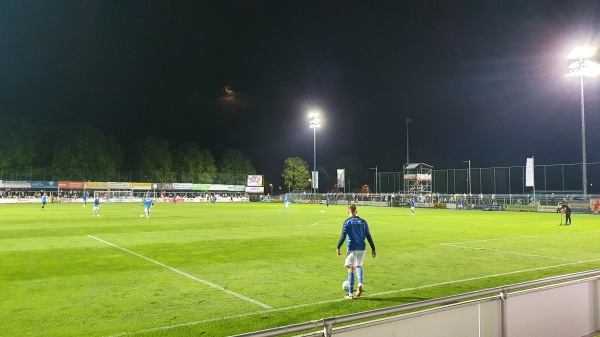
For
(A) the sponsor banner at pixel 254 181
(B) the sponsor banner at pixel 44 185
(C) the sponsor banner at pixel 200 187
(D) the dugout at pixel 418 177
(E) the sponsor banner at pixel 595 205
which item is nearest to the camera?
(E) the sponsor banner at pixel 595 205

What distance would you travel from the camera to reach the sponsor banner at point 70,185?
89125 millimetres

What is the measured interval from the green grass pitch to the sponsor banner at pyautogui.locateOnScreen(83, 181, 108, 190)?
75211mm

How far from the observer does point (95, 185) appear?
93.2 metres

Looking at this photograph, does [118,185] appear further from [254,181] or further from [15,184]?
[254,181]

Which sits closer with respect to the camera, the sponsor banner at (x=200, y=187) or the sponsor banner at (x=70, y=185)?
the sponsor banner at (x=70, y=185)

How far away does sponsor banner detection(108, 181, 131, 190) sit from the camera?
3754 inches

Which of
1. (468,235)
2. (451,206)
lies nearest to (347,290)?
(468,235)

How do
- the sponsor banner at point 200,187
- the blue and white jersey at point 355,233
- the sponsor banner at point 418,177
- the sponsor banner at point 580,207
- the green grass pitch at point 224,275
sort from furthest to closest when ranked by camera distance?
the sponsor banner at point 200,187 → the sponsor banner at point 418,177 → the sponsor banner at point 580,207 → the blue and white jersey at point 355,233 → the green grass pitch at point 224,275

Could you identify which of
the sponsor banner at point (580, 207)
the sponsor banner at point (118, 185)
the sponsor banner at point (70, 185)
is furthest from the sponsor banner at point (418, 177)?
the sponsor banner at point (70, 185)

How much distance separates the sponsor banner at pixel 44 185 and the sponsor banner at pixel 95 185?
557cm

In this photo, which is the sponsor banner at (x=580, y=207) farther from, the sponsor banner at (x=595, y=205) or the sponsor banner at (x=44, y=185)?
the sponsor banner at (x=44, y=185)

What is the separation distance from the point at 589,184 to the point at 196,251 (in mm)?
86723

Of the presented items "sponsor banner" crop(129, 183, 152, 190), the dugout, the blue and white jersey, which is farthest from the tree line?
the blue and white jersey

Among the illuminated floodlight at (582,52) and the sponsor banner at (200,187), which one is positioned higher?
the illuminated floodlight at (582,52)
